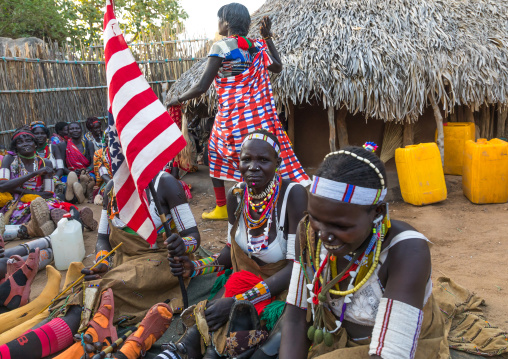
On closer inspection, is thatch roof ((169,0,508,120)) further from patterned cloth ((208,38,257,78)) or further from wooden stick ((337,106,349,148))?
patterned cloth ((208,38,257,78))

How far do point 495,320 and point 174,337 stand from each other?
1.99 m

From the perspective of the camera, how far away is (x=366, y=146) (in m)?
1.77

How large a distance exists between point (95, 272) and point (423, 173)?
165 inches

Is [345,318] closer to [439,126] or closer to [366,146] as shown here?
[366,146]

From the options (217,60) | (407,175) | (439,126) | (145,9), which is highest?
(145,9)

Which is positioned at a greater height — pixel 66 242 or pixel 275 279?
pixel 275 279

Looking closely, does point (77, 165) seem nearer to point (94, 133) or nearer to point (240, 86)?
point (94, 133)

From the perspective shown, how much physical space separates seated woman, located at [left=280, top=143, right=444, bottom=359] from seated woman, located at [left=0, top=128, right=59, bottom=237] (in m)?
4.10

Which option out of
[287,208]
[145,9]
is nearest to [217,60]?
[287,208]

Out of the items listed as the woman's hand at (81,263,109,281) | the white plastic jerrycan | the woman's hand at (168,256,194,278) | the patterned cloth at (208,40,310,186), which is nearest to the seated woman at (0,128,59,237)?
the white plastic jerrycan

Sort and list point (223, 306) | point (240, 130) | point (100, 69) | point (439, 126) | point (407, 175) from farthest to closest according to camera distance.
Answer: point (100, 69)
point (439, 126)
point (407, 175)
point (240, 130)
point (223, 306)

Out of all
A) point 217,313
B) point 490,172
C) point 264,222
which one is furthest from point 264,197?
point 490,172

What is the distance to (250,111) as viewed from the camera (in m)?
4.35

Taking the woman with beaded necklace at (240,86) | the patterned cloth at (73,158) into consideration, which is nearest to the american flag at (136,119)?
the woman with beaded necklace at (240,86)
